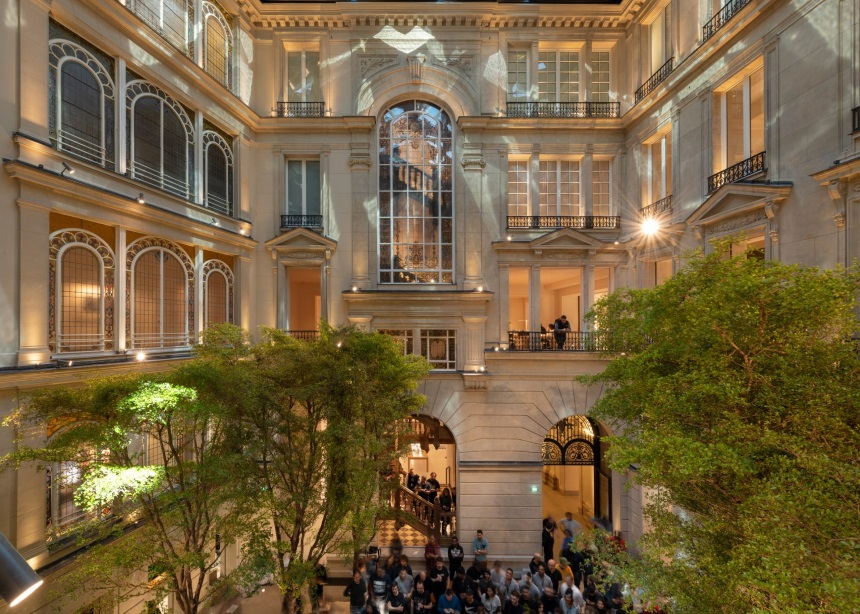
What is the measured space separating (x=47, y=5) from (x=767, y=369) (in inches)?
586

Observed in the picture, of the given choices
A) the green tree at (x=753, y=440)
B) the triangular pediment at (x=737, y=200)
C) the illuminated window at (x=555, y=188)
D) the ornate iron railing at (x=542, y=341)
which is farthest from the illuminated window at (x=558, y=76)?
the green tree at (x=753, y=440)

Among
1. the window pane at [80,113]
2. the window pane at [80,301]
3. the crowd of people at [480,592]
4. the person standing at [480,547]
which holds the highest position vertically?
the window pane at [80,113]

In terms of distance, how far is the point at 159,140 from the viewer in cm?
1249

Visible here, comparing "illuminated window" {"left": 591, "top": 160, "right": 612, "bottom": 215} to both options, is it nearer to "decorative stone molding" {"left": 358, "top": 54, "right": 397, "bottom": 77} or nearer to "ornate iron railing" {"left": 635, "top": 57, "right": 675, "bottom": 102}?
"ornate iron railing" {"left": 635, "top": 57, "right": 675, "bottom": 102}

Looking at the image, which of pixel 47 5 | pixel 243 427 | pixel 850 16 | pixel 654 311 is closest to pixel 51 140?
pixel 47 5

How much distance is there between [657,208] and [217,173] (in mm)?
15833

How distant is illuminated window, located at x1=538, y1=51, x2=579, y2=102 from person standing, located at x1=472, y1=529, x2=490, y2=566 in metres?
17.2

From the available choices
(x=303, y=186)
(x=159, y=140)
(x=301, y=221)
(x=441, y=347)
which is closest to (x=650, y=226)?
(x=441, y=347)

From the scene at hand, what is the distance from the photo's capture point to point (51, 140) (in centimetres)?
929

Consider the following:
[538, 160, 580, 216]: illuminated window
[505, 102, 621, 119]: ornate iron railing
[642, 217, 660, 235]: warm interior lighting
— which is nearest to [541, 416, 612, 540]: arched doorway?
[642, 217, 660, 235]: warm interior lighting

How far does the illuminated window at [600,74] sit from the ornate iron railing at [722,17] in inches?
204

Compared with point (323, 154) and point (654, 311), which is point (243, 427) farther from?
point (323, 154)

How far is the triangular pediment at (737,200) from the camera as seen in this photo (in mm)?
10234

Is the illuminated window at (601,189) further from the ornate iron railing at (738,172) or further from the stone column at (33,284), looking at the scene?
the stone column at (33,284)
